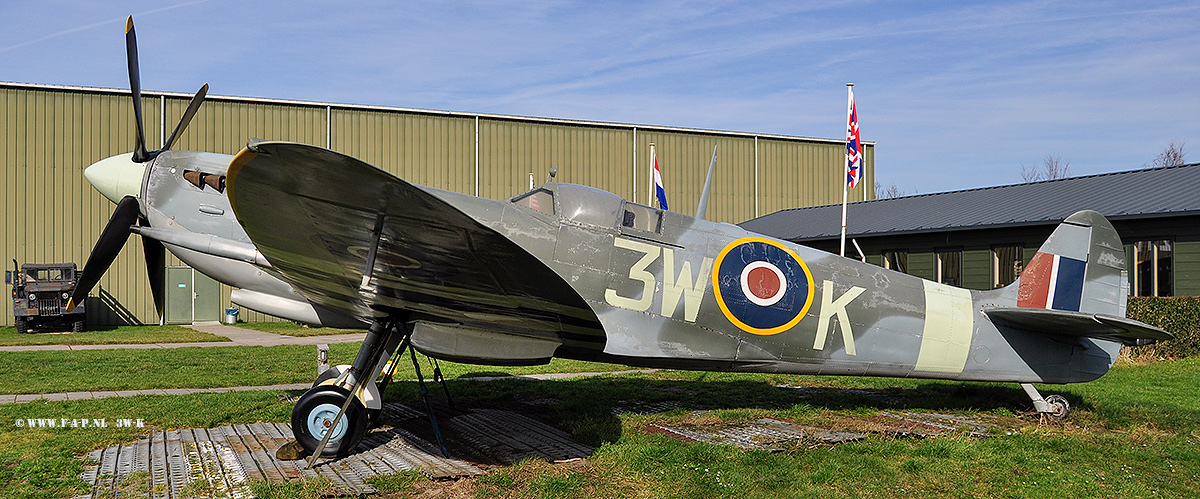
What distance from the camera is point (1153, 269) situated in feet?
54.1

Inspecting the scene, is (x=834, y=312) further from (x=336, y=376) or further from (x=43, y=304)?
(x=43, y=304)

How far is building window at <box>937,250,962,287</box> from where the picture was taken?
20.7 metres

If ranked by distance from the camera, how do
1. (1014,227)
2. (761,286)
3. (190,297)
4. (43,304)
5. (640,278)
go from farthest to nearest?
(190,297) → (43,304) → (1014,227) → (761,286) → (640,278)

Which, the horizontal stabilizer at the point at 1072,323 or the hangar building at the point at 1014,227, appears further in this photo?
the hangar building at the point at 1014,227

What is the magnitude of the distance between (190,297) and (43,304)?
4732 mm

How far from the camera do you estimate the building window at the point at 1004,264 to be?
19.2m

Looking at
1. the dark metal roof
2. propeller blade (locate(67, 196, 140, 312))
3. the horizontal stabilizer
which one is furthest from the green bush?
propeller blade (locate(67, 196, 140, 312))

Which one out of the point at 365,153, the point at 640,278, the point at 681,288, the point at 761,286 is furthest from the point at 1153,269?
the point at 365,153

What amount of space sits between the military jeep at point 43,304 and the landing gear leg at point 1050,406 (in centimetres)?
2262

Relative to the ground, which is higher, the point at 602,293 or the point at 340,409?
the point at 602,293

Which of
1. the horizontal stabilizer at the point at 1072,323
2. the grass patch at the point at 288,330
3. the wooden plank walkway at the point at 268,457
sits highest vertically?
the horizontal stabilizer at the point at 1072,323

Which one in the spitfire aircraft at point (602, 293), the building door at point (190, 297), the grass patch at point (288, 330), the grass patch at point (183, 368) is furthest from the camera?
the building door at point (190, 297)

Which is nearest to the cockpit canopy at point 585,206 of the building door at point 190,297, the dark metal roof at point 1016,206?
the dark metal roof at point 1016,206

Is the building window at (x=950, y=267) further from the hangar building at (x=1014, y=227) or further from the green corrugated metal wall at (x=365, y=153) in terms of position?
the green corrugated metal wall at (x=365, y=153)
